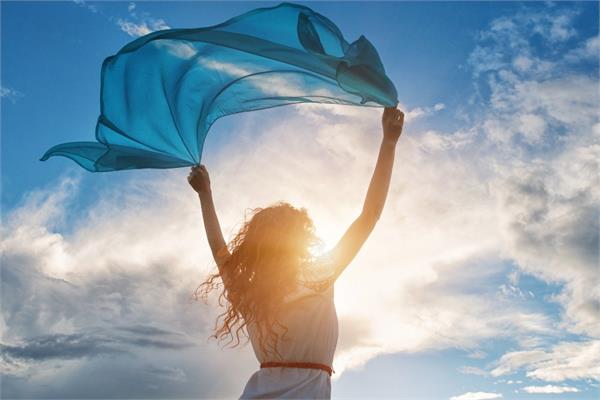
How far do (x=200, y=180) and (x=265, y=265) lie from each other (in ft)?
5.54

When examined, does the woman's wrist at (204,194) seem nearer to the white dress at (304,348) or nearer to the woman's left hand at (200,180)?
the woman's left hand at (200,180)

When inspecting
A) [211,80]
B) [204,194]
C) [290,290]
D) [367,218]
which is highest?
[211,80]

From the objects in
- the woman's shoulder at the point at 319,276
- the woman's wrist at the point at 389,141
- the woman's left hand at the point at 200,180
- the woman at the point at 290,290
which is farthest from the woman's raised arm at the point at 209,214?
the woman's wrist at the point at 389,141

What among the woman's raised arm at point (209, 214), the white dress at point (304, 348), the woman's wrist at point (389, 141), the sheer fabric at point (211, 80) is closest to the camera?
the white dress at point (304, 348)

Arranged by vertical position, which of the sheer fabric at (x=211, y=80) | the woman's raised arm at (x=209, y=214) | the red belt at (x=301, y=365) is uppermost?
the sheer fabric at (x=211, y=80)

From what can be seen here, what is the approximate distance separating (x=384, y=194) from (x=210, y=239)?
179 centimetres

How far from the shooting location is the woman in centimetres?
375

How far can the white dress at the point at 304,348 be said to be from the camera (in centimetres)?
370

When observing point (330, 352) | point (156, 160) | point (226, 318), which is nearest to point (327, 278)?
point (330, 352)

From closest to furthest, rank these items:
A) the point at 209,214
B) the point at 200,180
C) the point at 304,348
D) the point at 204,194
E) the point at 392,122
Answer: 1. the point at 304,348
2. the point at 392,122
3. the point at 209,214
4. the point at 204,194
5. the point at 200,180

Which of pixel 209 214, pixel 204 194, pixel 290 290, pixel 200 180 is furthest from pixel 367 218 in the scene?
pixel 200 180

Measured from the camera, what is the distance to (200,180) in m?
5.44

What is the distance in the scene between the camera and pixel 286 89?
5.68 metres

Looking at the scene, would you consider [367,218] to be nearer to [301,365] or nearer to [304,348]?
[304,348]
